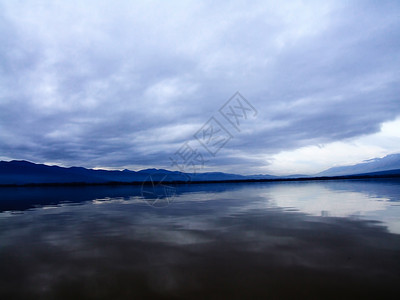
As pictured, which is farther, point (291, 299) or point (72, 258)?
point (72, 258)

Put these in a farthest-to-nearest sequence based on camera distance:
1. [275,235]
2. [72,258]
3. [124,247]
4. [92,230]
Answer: [92,230] → [275,235] → [124,247] → [72,258]

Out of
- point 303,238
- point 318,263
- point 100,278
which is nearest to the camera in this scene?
point 100,278

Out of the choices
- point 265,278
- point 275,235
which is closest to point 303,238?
point 275,235

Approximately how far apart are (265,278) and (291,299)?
3.70 feet

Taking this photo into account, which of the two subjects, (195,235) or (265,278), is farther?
(195,235)

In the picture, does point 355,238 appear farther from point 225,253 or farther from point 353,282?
point 225,253

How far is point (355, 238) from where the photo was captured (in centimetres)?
1015

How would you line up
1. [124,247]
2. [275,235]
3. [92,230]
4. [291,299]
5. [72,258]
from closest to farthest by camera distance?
1. [291,299]
2. [72,258]
3. [124,247]
4. [275,235]
5. [92,230]

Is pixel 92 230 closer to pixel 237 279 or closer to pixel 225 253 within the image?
pixel 225 253

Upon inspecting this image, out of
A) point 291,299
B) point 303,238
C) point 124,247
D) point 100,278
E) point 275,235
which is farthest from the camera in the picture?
point 275,235

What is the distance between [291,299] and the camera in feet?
17.4

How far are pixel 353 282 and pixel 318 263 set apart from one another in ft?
4.69

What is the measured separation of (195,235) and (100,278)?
558cm

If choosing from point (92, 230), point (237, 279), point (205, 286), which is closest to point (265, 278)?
point (237, 279)
